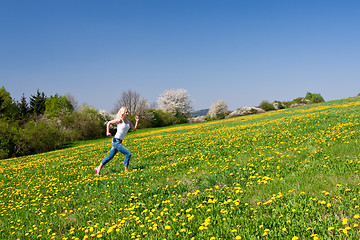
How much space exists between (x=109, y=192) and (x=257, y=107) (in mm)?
74490

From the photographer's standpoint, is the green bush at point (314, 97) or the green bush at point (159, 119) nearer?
the green bush at point (159, 119)

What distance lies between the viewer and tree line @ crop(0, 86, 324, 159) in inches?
1116

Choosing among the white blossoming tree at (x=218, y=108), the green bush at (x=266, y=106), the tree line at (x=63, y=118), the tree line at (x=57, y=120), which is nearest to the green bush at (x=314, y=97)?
the tree line at (x=63, y=118)

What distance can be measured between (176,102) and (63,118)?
4425 centimetres

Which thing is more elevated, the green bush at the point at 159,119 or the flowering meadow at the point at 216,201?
the green bush at the point at 159,119

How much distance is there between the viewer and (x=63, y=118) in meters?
41.7

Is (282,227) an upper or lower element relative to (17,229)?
upper

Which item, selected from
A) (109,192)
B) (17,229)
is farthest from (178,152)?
(17,229)

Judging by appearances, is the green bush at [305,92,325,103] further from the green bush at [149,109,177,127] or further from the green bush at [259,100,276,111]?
the green bush at [149,109,177,127]

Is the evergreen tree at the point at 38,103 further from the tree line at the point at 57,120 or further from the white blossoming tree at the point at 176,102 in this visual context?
the white blossoming tree at the point at 176,102

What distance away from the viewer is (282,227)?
3.38 m

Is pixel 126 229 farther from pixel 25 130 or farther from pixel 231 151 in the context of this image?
pixel 25 130

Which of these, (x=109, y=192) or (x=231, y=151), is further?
(x=231, y=151)

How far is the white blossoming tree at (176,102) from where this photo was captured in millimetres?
79438
